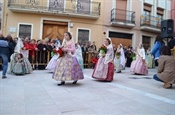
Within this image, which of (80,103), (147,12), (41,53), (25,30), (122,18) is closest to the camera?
(80,103)

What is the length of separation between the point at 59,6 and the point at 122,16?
19.0ft

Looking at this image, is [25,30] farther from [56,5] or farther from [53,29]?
[56,5]

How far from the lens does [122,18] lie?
60.4 ft

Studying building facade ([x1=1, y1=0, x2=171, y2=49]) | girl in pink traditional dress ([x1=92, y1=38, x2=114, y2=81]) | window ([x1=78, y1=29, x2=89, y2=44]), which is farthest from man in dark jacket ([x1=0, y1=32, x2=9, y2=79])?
window ([x1=78, y1=29, x2=89, y2=44])

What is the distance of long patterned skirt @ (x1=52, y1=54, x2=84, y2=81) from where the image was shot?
5.99m

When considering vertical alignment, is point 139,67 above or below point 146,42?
below

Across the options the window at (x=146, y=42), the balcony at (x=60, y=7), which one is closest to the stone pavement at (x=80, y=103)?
the balcony at (x=60, y=7)

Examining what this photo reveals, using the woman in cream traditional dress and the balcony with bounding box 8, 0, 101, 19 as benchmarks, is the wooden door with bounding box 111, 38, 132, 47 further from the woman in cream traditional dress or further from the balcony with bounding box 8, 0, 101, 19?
the woman in cream traditional dress

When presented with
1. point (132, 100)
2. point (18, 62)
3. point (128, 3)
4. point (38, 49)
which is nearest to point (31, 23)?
point (38, 49)

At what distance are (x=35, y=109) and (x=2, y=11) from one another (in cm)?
1344

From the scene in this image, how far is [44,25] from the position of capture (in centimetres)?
1611

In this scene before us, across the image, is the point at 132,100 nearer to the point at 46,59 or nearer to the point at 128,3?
the point at 46,59

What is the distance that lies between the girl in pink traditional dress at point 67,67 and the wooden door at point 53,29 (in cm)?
1019

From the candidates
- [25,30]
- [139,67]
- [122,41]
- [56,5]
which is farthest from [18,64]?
[122,41]
